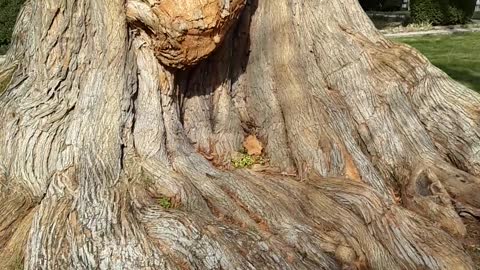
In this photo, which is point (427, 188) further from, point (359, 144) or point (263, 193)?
point (263, 193)

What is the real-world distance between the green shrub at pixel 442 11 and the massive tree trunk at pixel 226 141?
13980mm

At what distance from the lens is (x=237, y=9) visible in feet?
16.8

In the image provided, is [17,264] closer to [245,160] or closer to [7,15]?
[245,160]

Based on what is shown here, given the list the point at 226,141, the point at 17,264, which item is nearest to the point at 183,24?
the point at 226,141

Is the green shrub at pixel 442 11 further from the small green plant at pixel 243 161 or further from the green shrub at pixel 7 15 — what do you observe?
the small green plant at pixel 243 161

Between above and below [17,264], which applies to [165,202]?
above

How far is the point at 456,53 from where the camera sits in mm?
13727

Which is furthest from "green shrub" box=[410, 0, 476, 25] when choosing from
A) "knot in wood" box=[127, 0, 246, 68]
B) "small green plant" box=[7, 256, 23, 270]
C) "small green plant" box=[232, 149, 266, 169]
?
"small green plant" box=[7, 256, 23, 270]

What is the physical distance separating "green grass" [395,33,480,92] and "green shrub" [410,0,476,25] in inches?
69.4

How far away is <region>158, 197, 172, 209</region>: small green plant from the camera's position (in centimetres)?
466

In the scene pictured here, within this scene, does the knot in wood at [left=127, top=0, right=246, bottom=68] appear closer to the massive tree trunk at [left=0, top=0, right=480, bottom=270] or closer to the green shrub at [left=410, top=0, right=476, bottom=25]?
the massive tree trunk at [left=0, top=0, right=480, bottom=270]

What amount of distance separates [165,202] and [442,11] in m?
15.9

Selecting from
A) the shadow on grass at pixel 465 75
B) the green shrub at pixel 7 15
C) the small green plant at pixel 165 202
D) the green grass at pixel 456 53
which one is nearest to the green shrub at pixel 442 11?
the green grass at pixel 456 53

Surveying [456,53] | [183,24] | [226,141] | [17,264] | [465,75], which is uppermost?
[183,24]
